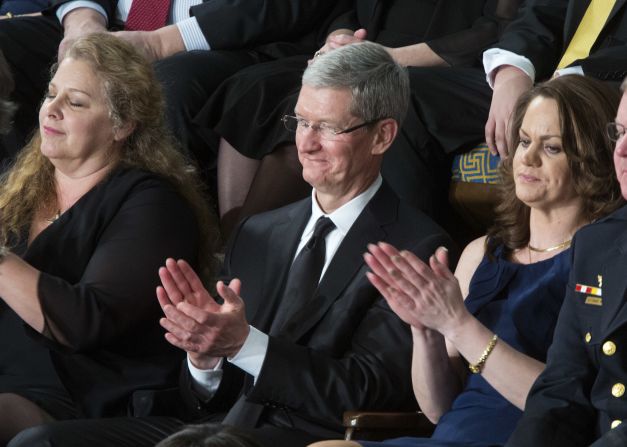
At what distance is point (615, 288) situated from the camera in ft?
6.96

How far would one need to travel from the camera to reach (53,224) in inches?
124

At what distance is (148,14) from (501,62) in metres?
1.45

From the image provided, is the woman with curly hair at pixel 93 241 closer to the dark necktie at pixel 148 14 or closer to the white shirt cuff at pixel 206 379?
the white shirt cuff at pixel 206 379

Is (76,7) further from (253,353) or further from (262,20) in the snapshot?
(253,353)

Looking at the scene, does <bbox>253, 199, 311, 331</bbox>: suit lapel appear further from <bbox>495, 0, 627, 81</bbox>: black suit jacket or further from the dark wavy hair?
<bbox>495, 0, 627, 81</bbox>: black suit jacket

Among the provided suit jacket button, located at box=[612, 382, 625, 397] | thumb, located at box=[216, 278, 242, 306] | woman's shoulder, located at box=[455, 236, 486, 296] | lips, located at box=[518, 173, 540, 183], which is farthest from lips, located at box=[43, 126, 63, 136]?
suit jacket button, located at box=[612, 382, 625, 397]

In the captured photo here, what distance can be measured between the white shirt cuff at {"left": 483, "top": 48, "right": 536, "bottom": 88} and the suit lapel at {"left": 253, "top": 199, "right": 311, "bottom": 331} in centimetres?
73

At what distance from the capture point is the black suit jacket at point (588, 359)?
6.81 ft

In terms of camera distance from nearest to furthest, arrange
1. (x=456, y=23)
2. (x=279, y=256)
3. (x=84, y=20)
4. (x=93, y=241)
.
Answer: (x=279, y=256) < (x=93, y=241) < (x=456, y=23) < (x=84, y=20)

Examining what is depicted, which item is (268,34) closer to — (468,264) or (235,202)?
(235,202)

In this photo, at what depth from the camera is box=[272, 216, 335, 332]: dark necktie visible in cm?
282

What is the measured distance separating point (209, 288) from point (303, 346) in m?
0.62

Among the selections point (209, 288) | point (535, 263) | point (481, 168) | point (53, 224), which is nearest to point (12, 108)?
point (53, 224)

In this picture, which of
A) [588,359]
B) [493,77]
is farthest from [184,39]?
[588,359]
